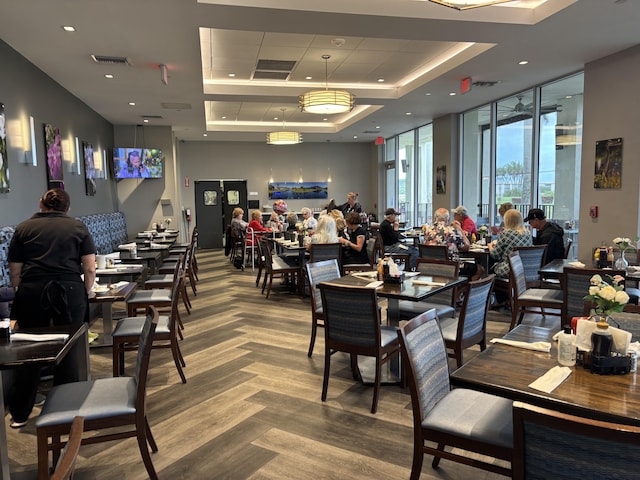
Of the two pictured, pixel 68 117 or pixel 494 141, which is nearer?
pixel 68 117

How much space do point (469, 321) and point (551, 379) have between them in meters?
1.57

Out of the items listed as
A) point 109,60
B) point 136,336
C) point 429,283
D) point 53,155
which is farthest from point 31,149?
point 429,283

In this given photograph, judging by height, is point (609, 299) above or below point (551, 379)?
above

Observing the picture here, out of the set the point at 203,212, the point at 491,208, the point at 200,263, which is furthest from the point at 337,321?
the point at 203,212

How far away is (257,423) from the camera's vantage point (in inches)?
128

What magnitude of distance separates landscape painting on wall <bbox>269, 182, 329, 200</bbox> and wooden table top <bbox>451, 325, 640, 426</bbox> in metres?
13.3

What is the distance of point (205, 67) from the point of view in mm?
7566

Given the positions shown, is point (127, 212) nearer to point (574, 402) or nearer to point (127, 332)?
point (127, 332)

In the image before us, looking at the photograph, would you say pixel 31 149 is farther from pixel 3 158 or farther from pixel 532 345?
pixel 532 345

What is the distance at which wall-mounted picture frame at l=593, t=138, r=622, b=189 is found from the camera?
6.21m

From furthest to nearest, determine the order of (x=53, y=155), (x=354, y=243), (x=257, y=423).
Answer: (x=354, y=243)
(x=53, y=155)
(x=257, y=423)

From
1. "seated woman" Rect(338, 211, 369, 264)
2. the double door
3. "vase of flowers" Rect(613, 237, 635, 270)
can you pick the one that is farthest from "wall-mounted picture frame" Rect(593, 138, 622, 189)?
the double door

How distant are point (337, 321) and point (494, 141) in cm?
756

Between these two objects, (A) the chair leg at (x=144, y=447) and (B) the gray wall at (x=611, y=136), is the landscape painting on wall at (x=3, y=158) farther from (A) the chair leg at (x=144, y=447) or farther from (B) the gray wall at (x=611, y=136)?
(B) the gray wall at (x=611, y=136)
